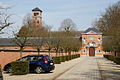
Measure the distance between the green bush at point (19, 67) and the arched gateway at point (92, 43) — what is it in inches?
2485

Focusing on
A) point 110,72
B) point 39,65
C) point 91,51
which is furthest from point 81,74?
point 91,51

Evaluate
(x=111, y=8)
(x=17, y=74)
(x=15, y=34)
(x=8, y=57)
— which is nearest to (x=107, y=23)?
(x=111, y=8)

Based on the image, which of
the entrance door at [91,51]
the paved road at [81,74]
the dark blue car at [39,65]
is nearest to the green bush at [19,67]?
the dark blue car at [39,65]

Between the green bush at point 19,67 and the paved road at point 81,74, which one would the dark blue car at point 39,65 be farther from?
the paved road at point 81,74

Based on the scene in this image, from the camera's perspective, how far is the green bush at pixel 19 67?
58.5 feet

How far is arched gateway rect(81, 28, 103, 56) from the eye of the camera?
8106 centimetres

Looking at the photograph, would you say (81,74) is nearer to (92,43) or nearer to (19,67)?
(19,67)

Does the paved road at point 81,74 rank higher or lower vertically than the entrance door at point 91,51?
lower

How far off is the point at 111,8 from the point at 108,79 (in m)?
51.7

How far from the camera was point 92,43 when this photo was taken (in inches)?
3275

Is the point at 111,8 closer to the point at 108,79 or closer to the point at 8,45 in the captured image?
the point at 8,45

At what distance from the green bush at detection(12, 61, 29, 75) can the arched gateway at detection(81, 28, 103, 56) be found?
207 feet

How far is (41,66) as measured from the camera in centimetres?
1897

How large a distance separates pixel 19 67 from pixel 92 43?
66.8 metres
